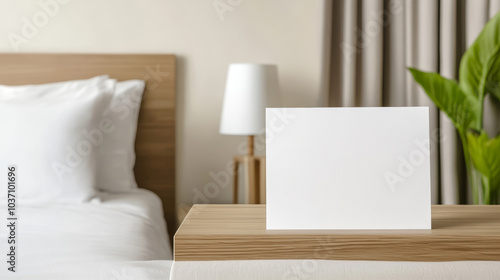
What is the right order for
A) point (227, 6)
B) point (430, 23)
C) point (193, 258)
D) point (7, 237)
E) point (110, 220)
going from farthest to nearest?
point (227, 6) < point (430, 23) < point (110, 220) < point (7, 237) < point (193, 258)

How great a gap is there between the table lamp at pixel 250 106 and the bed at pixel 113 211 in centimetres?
36

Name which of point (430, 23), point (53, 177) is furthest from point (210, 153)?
point (430, 23)

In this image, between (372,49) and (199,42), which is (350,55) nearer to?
(372,49)

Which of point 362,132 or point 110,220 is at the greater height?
point 362,132

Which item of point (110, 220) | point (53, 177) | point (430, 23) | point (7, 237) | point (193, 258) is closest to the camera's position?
point (193, 258)

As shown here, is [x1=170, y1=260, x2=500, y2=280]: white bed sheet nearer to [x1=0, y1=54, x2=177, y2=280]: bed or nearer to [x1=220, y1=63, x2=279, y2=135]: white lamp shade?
[x1=0, y1=54, x2=177, y2=280]: bed

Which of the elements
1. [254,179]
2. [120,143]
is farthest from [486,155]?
[120,143]

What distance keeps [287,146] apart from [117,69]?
1.92 meters

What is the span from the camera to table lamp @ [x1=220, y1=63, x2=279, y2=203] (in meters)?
2.32

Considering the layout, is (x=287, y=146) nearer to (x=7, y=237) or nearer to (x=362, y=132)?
(x=362, y=132)

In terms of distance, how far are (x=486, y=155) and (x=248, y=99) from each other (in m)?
0.96

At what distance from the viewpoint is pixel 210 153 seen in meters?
2.66

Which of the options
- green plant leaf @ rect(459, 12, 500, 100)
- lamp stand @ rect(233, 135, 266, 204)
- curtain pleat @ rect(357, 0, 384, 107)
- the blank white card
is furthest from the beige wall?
the blank white card

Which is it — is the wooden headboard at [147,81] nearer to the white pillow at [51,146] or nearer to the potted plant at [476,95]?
the white pillow at [51,146]
